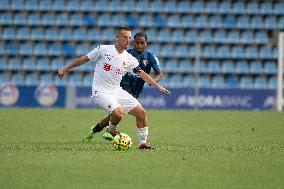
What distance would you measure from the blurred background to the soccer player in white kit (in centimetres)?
2021

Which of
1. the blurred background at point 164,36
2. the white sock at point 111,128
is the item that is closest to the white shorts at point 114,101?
the white sock at point 111,128

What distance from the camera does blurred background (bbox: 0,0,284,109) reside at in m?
32.8

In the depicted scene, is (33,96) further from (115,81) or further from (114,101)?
(114,101)

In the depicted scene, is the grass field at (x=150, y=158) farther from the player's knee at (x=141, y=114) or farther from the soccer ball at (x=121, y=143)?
the player's knee at (x=141, y=114)

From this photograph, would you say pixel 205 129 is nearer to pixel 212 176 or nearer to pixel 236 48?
pixel 212 176

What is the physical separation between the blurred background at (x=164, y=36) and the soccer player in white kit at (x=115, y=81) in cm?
2021

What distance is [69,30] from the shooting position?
3356cm

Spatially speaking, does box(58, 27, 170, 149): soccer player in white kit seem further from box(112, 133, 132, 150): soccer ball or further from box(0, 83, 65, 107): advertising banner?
box(0, 83, 65, 107): advertising banner

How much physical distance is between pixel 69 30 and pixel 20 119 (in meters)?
13.8

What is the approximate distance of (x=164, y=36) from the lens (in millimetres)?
33750

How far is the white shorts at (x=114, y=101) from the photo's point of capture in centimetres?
1193

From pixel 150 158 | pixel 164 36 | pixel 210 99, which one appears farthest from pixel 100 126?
pixel 164 36

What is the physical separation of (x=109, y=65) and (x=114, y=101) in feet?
1.88

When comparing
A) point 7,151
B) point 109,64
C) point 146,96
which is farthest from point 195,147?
point 146,96
